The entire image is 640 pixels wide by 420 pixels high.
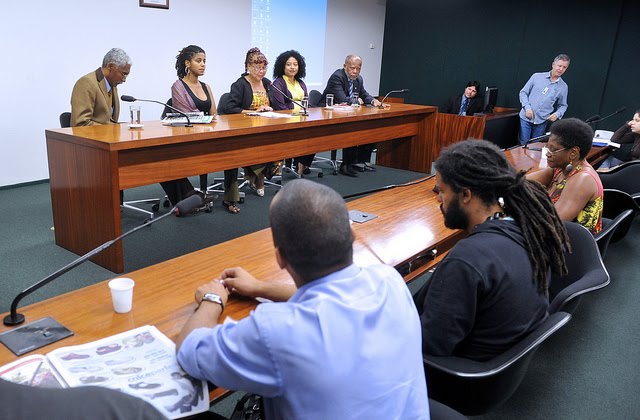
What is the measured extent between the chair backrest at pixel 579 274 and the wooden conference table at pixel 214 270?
1.58ft

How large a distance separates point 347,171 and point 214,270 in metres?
4.35

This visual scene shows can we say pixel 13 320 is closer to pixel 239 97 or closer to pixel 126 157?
pixel 126 157

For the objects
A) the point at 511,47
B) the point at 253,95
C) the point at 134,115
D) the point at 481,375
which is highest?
the point at 511,47

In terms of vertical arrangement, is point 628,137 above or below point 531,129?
above

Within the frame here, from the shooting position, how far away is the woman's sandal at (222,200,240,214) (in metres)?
4.37

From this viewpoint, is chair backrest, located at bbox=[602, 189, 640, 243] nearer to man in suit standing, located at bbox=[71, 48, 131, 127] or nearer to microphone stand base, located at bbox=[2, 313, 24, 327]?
microphone stand base, located at bbox=[2, 313, 24, 327]

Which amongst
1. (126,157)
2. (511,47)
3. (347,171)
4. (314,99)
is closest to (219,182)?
(347,171)

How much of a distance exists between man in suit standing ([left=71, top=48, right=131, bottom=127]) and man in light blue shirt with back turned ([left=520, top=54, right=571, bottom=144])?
5049mm

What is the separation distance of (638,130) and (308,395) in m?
4.85

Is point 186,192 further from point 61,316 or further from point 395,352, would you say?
point 395,352

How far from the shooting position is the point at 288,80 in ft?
17.3

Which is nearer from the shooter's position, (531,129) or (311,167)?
(311,167)

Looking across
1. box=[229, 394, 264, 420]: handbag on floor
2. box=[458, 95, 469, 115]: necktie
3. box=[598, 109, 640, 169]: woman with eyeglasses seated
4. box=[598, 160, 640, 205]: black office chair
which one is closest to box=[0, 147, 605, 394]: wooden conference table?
box=[229, 394, 264, 420]: handbag on floor

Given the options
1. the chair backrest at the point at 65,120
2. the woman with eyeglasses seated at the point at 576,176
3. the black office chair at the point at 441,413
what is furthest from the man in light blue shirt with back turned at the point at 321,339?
the chair backrest at the point at 65,120
